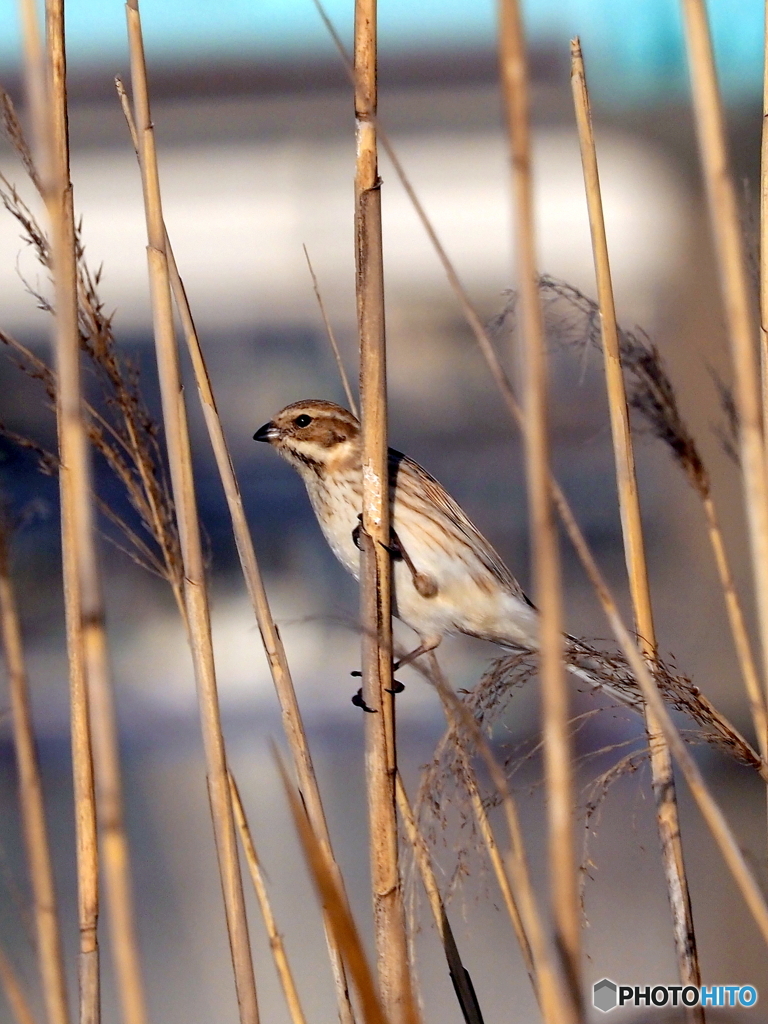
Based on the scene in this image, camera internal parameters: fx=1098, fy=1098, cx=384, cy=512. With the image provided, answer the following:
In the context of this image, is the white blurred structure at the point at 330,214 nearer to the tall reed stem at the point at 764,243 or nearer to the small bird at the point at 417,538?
the small bird at the point at 417,538

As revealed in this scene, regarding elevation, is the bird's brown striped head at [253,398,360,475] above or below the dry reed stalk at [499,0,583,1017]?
above

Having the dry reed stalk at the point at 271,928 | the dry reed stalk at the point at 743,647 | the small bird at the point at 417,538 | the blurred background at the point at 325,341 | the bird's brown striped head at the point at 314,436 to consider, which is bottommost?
the dry reed stalk at the point at 271,928

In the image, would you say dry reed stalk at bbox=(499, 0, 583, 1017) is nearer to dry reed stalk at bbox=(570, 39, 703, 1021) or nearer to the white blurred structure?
dry reed stalk at bbox=(570, 39, 703, 1021)

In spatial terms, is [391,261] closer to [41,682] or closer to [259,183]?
[259,183]

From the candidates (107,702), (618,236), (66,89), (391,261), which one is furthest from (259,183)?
(107,702)

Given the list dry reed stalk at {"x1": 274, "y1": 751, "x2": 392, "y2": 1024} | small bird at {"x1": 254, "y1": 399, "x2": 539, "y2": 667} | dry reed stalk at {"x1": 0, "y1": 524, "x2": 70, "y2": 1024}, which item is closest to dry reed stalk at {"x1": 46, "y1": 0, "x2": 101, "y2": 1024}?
dry reed stalk at {"x1": 0, "y1": 524, "x2": 70, "y2": 1024}

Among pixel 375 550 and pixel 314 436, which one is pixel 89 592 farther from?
pixel 314 436

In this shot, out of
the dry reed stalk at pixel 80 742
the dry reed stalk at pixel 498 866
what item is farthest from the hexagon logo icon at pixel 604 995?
the dry reed stalk at pixel 80 742
